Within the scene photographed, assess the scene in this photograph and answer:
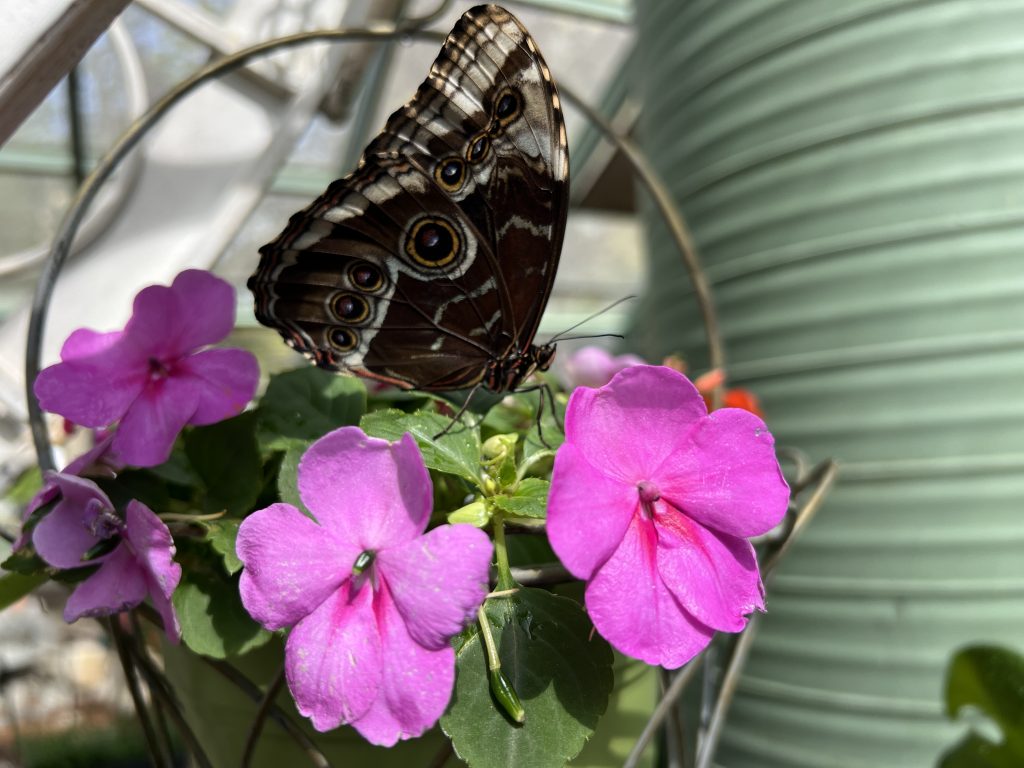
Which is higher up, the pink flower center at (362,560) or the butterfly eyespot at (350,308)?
the butterfly eyespot at (350,308)

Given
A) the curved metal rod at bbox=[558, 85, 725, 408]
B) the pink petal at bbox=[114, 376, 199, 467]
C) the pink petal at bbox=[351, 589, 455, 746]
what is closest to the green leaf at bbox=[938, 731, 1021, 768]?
the curved metal rod at bbox=[558, 85, 725, 408]

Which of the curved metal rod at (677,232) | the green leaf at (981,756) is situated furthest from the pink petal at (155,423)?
the green leaf at (981,756)

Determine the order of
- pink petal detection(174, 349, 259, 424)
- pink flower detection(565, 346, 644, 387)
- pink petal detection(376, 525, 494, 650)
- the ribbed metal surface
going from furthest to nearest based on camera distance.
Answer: the ribbed metal surface < pink flower detection(565, 346, 644, 387) < pink petal detection(174, 349, 259, 424) < pink petal detection(376, 525, 494, 650)

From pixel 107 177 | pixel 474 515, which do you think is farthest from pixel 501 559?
pixel 107 177

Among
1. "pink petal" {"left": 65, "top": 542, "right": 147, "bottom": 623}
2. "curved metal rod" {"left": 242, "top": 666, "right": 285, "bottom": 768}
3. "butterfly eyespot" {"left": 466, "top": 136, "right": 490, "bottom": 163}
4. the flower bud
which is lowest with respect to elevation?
"curved metal rod" {"left": 242, "top": 666, "right": 285, "bottom": 768}

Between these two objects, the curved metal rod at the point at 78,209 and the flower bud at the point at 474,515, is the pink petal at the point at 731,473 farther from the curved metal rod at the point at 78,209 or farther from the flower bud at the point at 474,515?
the curved metal rod at the point at 78,209

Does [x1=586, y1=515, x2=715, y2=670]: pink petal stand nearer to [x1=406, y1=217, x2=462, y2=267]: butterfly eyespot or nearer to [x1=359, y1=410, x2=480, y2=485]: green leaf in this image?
[x1=359, y1=410, x2=480, y2=485]: green leaf

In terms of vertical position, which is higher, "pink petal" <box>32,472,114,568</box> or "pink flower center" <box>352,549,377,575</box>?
"pink flower center" <box>352,549,377,575</box>
